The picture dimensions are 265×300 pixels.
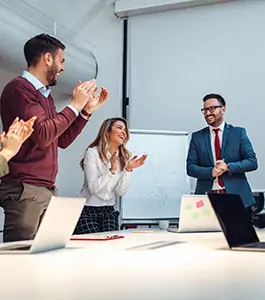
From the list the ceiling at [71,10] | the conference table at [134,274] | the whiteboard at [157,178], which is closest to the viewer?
the conference table at [134,274]

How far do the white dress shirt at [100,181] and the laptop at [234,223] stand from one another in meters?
1.45

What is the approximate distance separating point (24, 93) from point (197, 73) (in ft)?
10.5

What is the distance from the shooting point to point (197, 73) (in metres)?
4.72

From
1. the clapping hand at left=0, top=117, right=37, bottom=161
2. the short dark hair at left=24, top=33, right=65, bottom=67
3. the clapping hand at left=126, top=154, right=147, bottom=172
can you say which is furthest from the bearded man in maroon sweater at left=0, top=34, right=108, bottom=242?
the clapping hand at left=126, top=154, right=147, bottom=172

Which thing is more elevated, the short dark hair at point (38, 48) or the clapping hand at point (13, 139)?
the short dark hair at point (38, 48)

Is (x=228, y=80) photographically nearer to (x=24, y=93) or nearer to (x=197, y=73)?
(x=197, y=73)

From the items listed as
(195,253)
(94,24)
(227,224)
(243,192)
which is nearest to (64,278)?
(195,253)

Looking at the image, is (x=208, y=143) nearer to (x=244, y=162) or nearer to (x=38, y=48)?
(x=244, y=162)

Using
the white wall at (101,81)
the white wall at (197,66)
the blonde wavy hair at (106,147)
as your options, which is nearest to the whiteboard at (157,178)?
the white wall at (197,66)

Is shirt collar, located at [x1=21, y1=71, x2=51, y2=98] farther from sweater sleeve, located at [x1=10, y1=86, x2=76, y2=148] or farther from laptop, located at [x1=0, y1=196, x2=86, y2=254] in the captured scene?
laptop, located at [x1=0, y1=196, x2=86, y2=254]

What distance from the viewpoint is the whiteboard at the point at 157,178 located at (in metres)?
4.34

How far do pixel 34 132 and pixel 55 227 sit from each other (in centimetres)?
58

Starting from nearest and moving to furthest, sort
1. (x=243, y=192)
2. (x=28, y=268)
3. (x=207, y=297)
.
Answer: (x=207, y=297) < (x=28, y=268) < (x=243, y=192)

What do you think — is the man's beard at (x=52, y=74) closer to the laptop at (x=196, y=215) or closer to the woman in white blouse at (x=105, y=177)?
the laptop at (x=196, y=215)
